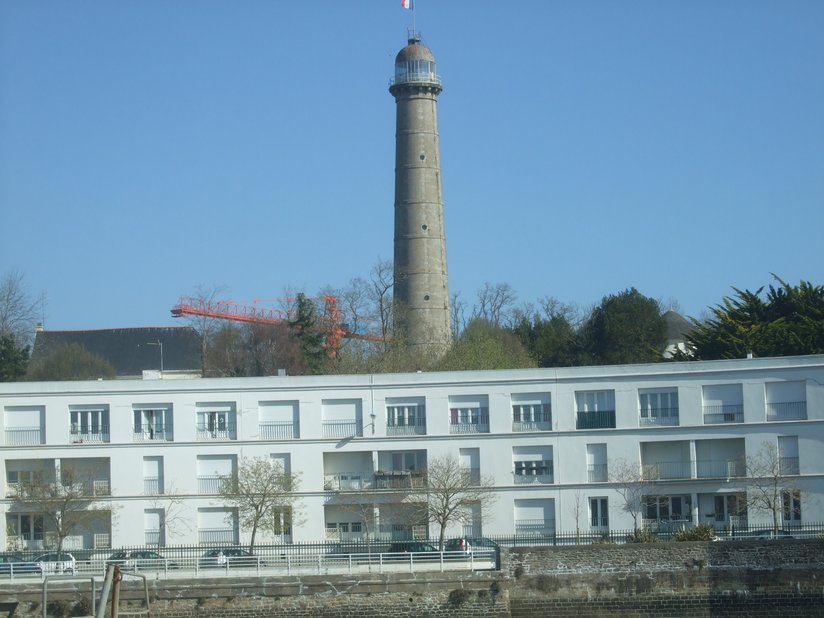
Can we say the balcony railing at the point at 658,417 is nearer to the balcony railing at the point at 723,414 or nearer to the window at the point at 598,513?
the balcony railing at the point at 723,414

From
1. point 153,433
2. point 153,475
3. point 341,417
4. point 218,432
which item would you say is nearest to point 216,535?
point 153,475

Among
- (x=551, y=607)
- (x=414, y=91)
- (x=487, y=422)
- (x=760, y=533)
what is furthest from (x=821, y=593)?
(x=414, y=91)

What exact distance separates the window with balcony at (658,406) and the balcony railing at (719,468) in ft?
5.91

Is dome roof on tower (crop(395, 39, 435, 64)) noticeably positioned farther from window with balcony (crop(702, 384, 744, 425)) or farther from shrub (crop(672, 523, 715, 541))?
shrub (crop(672, 523, 715, 541))

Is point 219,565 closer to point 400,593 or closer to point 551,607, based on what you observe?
point 400,593

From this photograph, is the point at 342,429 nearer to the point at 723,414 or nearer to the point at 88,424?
the point at 88,424

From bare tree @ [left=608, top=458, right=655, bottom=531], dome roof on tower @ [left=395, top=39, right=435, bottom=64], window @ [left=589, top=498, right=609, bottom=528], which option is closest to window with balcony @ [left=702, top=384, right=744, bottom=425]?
bare tree @ [left=608, top=458, right=655, bottom=531]

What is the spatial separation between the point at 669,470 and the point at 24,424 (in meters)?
23.1

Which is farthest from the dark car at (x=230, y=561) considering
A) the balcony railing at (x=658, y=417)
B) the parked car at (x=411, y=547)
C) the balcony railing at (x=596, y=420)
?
the balcony railing at (x=658, y=417)

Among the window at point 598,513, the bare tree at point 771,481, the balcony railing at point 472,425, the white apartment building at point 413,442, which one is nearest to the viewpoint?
the bare tree at point 771,481

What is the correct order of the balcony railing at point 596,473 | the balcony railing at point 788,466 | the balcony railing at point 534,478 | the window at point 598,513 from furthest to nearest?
the balcony railing at point 534,478 → the balcony railing at point 596,473 → the window at point 598,513 → the balcony railing at point 788,466

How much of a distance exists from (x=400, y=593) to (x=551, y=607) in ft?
13.9

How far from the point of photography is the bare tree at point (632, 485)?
46875 millimetres

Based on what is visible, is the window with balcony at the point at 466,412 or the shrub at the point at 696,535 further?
the window with balcony at the point at 466,412
